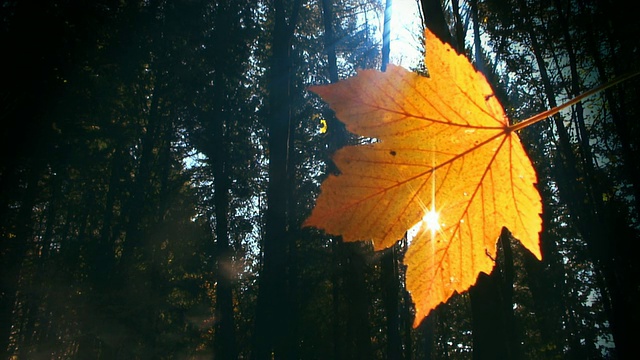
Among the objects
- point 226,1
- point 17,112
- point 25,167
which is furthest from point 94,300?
point 226,1

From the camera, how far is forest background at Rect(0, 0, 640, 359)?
6.36m

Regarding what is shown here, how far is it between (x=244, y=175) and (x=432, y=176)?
52.2 ft

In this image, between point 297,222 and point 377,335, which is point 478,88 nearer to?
point 297,222

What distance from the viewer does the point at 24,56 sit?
677cm

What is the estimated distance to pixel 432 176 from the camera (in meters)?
0.75

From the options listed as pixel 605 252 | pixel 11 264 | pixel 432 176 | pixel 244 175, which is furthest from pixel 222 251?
pixel 432 176

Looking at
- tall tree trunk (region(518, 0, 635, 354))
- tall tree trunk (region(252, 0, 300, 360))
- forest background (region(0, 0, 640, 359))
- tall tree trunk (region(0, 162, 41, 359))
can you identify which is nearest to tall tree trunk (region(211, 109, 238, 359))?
forest background (region(0, 0, 640, 359))

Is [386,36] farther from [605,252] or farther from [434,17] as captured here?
[434,17]

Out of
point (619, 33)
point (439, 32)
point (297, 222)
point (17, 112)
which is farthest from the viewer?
point (297, 222)

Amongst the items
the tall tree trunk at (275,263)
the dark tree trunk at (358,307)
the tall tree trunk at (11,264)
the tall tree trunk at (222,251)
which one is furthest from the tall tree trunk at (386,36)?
the tall tree trunk at (11,264)

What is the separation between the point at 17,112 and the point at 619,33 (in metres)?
9.41

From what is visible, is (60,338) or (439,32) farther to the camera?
(60,338)

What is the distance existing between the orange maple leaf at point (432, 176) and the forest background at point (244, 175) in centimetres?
183

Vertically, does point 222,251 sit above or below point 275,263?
above
